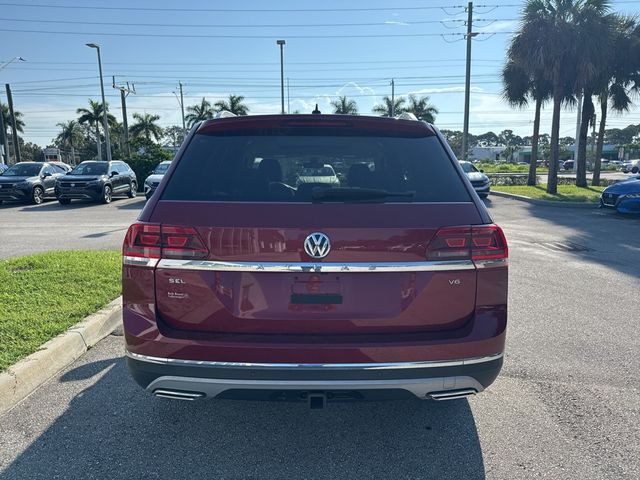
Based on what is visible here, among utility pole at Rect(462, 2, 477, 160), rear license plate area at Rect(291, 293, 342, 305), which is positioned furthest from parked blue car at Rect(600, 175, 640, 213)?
rear license plate area at Rect(291, 293, 342, 305)

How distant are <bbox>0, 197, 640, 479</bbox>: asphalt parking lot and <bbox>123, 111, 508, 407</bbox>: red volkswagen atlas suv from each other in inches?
21.6

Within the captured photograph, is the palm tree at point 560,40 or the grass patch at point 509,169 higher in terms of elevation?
the palm tree at point 560,40

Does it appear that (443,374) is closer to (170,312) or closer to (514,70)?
(170,312)

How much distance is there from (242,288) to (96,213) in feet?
49.9

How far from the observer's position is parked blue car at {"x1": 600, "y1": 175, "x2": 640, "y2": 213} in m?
13.3

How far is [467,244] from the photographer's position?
245cm

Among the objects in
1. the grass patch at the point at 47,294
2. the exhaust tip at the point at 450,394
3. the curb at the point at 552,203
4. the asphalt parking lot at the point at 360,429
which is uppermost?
the exhaust tip at the point at 450,394

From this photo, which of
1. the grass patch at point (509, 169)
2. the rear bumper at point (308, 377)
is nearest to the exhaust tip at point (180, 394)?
the rear bumper at point (308, 377)

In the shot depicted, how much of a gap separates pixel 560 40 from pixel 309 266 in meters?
21.5

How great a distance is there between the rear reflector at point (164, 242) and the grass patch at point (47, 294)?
1.92m

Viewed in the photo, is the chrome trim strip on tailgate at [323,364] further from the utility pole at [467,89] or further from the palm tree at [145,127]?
the palm tree at [145,127]

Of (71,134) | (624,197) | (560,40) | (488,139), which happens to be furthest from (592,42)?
(488,139)

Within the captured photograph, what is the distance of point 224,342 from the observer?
7.78 ft

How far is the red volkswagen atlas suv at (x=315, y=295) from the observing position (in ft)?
7.72
